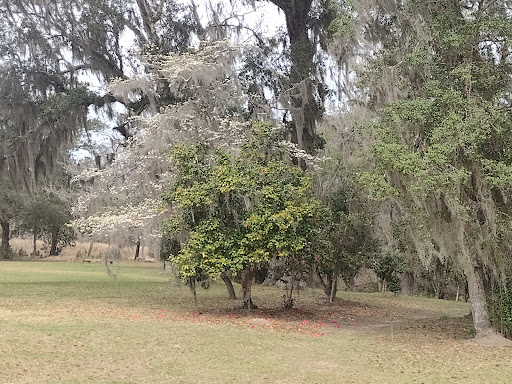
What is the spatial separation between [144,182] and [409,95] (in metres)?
7.76

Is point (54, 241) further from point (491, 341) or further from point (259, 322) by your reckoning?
point (491, 341)

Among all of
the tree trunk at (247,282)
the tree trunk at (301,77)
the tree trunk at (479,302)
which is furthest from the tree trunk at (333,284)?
the tree trunk at (479,302)

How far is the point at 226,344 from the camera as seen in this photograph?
26.8 feet

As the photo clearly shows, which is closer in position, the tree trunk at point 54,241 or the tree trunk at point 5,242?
the tree trunk at point 5,242

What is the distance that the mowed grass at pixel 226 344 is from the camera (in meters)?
6.36

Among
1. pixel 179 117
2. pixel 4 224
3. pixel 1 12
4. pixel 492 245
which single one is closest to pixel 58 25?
pixel 1 12

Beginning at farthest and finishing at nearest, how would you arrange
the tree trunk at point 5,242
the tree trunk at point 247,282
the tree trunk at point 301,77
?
the tree trunk at point 5,242 < the tree trunk at point 301,77 < the tree trunk at point 247,282

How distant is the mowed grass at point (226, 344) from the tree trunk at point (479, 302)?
452 millimetres

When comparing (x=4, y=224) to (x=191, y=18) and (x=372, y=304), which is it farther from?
(x=372, y=304)

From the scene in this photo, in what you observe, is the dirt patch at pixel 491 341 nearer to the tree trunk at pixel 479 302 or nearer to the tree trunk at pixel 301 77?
the tree trunk at pixel 479 302

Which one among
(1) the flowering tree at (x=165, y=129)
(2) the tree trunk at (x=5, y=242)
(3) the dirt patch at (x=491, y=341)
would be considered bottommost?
(3) the dirt patch at (x=491, y=341)

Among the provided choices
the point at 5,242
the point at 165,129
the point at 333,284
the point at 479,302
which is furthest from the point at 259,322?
the point at 5,242

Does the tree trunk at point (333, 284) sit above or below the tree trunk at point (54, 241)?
below

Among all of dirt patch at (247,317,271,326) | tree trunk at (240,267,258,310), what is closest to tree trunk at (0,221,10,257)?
tree trunk at (240,267,258,310)
